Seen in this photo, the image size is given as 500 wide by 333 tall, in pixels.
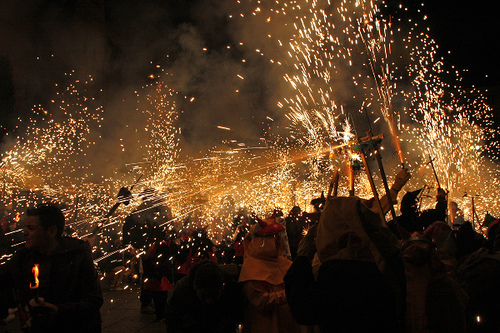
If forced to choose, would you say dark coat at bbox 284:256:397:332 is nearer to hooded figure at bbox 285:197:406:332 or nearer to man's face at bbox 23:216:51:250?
hooded figure at bbox 285:197:406:332

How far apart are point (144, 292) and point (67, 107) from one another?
8997mm

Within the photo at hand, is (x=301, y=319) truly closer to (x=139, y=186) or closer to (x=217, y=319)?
(x=217, y=319)

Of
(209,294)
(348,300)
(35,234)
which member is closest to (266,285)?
(209,294)

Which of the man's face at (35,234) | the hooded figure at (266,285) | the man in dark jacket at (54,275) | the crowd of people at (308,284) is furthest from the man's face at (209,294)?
the man's face at (35,234)

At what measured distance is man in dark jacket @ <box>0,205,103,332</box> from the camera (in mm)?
1838

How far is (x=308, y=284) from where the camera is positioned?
1510 millimetres

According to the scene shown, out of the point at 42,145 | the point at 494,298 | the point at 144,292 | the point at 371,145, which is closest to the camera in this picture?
the point at 494,298

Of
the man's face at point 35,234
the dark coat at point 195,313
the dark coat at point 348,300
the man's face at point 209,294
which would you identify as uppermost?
the man's face at point 35,234

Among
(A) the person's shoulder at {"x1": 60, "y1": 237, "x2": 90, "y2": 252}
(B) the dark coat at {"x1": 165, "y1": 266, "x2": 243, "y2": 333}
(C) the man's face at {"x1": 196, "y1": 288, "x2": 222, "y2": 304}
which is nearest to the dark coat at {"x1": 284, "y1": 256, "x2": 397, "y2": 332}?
(C) the man's face at {"x1": 196, "y1": 288, "x2": 222, "y2": 304}

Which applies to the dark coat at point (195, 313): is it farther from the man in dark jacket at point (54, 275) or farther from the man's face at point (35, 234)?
the man's face at point (35, 234)

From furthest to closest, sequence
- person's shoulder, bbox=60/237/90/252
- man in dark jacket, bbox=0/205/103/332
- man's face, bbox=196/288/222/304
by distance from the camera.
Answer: man's face, bbox=196/288/222/304 → person's shoulder, bbox=60/237/90/252 → man in dark jacket, bbox=0/205/103/332

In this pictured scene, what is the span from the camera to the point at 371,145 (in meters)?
3.64

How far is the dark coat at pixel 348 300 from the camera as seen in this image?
131 centimetres

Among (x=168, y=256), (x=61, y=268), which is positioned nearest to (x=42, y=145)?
(x=168, y=256)
